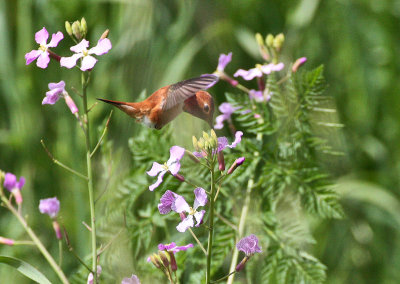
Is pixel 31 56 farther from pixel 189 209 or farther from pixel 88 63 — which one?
pixel 189 209

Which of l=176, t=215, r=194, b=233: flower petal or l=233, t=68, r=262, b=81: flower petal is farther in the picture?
l=233, t=68, r=262, b=81: flower petal

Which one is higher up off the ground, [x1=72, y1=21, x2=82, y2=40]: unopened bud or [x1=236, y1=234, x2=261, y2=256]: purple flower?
[x1=72, y1=21, x2=82, y2=40]: unopened bud

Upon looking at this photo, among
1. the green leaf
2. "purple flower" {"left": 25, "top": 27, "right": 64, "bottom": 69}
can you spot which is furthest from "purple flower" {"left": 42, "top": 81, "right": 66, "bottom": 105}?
the green leaf

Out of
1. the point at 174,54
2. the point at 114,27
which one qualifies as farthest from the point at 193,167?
the point at 114,27

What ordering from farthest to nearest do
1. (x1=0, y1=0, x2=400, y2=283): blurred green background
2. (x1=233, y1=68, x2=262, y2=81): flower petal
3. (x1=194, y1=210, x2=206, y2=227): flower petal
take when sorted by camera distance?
(x1=0, y1=0, x2=400, y2=283): blurred green background
(x1=233, y1=68, x2=262, y2=81): flower petal
(x1=194, y1=210, x2=206, y2=227): flower petal

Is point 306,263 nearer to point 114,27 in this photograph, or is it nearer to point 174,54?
point 174,54

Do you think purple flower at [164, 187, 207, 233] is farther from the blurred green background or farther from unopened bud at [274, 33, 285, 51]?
the blurred green background

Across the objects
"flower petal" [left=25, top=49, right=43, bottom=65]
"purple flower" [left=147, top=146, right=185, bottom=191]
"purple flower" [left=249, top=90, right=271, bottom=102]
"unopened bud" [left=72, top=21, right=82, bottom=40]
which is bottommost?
"purple flower" [left=249, top=90, right=271, bottom=102]
